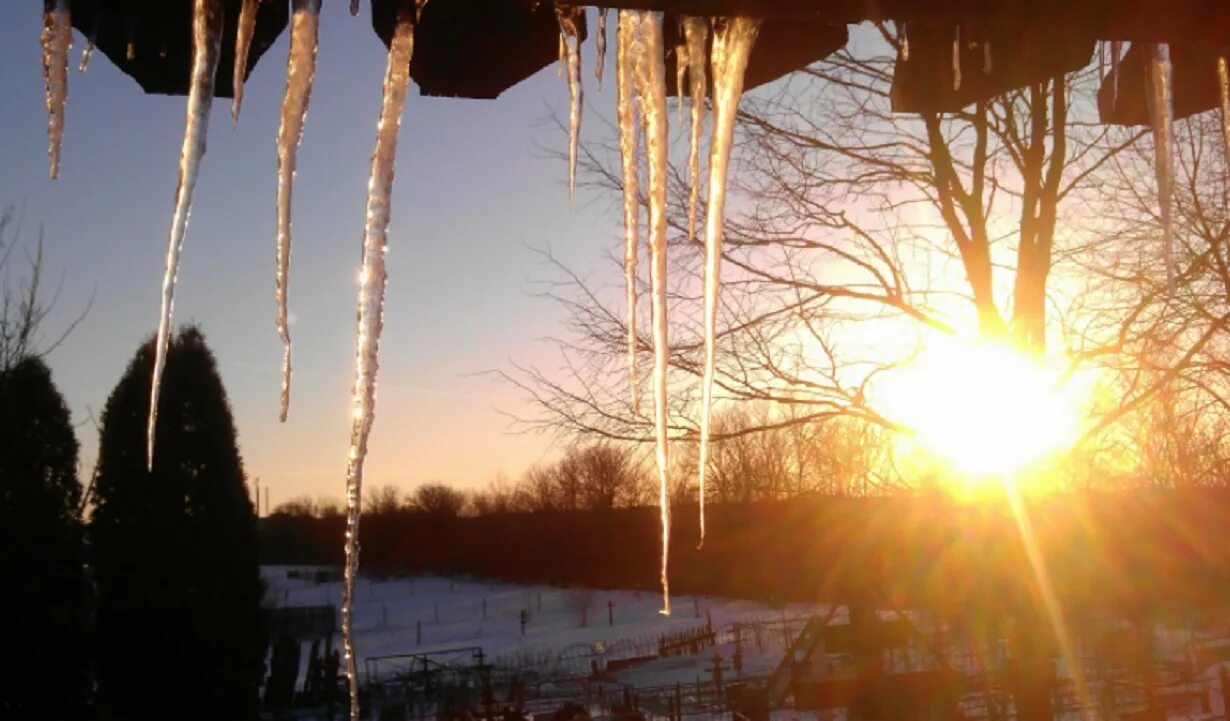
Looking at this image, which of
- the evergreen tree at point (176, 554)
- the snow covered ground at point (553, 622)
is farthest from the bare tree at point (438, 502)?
the evergreen tree at point (176, 554)

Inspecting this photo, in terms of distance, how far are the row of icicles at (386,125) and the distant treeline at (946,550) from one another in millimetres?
4760

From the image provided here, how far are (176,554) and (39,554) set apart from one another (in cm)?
213

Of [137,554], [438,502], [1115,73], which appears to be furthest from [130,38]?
[438,502]

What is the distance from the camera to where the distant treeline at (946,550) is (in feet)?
22.8

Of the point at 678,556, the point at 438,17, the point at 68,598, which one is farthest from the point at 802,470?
the point at 678,556

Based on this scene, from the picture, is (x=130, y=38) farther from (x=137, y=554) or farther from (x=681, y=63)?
(x=137, y=554)

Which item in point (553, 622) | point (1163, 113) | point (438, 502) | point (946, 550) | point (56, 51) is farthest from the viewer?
point (438, 502)

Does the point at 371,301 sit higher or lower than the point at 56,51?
lower

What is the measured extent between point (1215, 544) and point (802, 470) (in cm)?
901

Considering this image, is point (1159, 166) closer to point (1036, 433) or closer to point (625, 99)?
point (625, 99)

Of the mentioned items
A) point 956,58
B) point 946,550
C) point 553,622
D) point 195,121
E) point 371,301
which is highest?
point 956,58

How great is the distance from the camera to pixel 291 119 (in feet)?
5.13

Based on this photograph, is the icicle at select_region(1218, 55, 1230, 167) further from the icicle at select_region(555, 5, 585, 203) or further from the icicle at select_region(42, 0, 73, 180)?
the icicle at select_region(42, 0, 73, 180)

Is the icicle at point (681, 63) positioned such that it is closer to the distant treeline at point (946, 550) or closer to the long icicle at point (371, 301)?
the long icicle at point (371, 301)
